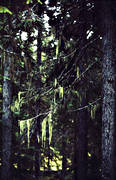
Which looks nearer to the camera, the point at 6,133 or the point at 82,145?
the point at 82,145

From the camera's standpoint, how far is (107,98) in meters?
6.62

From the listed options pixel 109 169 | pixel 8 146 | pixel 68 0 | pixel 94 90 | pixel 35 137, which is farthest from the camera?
pixel 35 137

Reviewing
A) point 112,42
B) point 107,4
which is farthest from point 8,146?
point 107,4

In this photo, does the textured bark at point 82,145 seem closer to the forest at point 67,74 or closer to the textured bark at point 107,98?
the forest at point 67,74

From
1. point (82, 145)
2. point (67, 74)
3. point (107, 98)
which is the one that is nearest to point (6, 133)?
point (82, 145)

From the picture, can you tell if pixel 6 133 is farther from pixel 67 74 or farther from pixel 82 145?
pixel 67 74

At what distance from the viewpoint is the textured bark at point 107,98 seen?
6484 millimetres

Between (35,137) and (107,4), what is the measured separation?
9534mm

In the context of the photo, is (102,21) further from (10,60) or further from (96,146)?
(96,146)

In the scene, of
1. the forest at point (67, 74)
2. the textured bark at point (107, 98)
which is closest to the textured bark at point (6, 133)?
the forest at point (67, 74)

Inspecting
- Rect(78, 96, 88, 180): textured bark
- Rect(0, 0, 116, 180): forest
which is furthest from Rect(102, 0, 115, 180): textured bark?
Rect(78, 96, 88, 180): textured bark

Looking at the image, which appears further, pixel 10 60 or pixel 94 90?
pixel 94 90

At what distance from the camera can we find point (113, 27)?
23.0ft

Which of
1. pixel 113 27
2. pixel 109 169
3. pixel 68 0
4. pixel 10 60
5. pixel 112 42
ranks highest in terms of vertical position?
pixel 68 0
